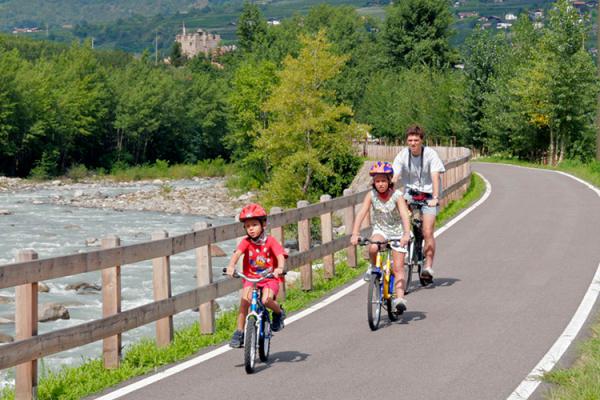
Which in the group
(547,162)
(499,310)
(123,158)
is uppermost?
(499,310)

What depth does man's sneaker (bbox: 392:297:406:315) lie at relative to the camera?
11.4 meters

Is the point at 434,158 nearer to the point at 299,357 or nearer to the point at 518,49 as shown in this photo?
the point at 299,357

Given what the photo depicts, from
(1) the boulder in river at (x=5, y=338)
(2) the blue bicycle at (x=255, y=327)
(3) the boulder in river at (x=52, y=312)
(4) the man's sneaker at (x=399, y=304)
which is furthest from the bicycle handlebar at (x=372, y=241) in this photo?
(3) the boulder in river at (x=52, y=312)

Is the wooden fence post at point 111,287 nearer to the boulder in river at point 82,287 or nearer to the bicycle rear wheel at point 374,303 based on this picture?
the bicycle rear wheel at point 374,303

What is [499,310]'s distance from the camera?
12266 millimetres

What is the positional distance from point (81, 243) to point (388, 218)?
101ft

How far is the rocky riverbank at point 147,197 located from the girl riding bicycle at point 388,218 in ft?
166

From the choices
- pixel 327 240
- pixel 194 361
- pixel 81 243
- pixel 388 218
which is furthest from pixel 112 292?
pixel 81 243

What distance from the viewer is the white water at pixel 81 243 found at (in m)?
20.3

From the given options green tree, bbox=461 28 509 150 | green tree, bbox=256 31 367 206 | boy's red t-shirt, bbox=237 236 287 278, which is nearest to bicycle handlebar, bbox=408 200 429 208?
boy's red t-shirt, bbox=237 236 287 278

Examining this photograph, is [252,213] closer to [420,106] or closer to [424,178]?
[424,178]

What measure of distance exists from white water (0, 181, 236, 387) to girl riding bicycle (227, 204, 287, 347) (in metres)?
2.24

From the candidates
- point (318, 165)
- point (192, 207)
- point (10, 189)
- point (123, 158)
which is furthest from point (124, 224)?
point (123, 158)

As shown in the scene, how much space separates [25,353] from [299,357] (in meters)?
2.76
